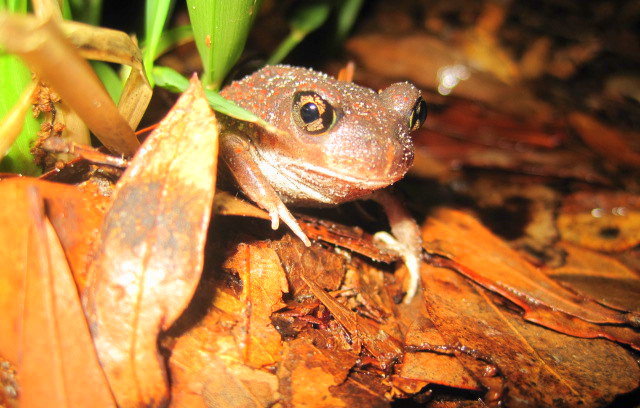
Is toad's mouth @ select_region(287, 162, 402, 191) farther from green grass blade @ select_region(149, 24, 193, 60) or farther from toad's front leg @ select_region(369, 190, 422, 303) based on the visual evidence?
green grass blade @ select_region(149, 24, 193, 60)

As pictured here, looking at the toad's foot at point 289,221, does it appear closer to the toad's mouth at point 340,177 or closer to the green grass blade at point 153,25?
the toad's mouth at point 340,177

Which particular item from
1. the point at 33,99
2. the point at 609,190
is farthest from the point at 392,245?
the point at 609,190

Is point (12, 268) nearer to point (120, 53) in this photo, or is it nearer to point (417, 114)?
point (120, 53)

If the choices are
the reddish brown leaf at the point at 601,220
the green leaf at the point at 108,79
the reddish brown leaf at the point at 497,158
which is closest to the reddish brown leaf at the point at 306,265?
the green leaf at the point at 108,79

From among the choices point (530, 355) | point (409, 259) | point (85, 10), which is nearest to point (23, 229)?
point (85, 10)

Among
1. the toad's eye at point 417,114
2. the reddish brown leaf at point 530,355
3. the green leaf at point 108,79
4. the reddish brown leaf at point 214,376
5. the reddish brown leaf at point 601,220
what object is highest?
the green leaf at point 108,79

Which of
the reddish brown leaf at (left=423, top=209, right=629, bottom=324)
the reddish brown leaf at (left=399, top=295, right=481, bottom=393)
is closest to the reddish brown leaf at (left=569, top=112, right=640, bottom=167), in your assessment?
the reddish brown leaf at (left=423, top=209, right=629, bottom=324)
